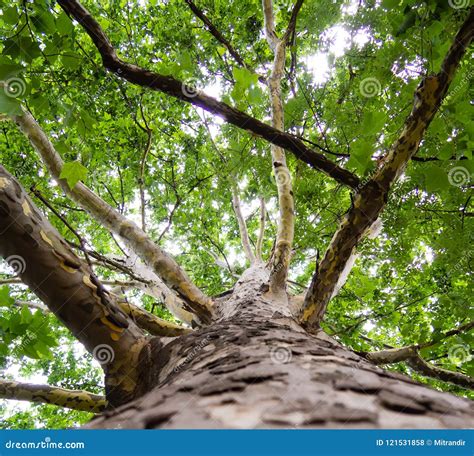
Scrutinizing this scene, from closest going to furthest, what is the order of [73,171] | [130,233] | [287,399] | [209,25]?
[287,399]
[73,171]
[130,233]
[209,25]

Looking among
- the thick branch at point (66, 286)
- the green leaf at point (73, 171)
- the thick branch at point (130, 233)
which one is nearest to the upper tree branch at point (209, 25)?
the thick branch at point (130, 233)

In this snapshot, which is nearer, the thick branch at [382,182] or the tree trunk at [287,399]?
the tree trunk at [287,399]

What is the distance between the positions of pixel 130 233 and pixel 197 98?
4.29 ft

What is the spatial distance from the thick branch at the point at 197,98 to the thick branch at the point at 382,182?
0.19m

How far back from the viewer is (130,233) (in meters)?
2.97

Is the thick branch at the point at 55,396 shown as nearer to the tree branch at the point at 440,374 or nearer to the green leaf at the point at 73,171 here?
the green leaf at the point at 73,171

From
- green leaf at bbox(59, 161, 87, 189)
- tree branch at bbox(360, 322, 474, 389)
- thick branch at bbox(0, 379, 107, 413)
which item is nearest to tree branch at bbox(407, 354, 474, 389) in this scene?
tree branch at bbox(360, 322, 474, 389)

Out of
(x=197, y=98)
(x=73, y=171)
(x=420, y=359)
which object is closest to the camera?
(x=73, y=171)

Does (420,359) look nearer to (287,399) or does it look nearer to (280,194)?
(280,194)

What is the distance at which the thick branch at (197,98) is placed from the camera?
2.02 meters

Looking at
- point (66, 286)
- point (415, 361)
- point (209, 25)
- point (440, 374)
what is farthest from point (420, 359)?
point (209, 25)

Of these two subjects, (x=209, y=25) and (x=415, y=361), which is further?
(x=209, y=25)

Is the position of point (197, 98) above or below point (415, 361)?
above

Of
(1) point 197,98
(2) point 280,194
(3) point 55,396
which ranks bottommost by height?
(3) point 55,396
